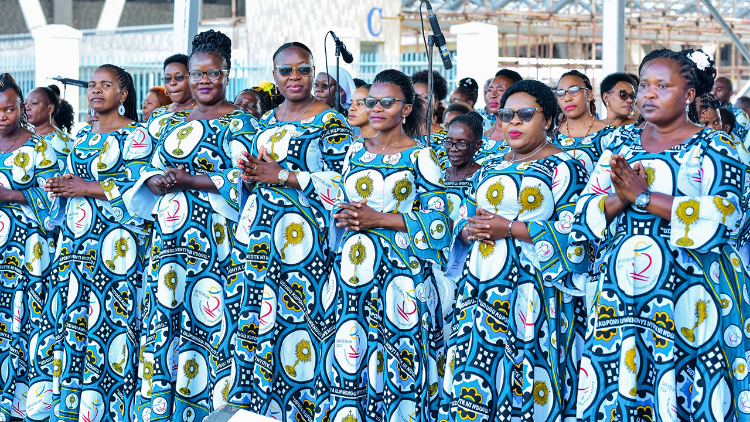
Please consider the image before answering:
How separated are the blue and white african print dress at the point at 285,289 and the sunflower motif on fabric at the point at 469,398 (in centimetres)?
101

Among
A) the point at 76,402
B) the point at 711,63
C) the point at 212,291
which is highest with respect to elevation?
the point at 711,63

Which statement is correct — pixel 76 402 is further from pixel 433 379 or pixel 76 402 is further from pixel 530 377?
pixel 530 377

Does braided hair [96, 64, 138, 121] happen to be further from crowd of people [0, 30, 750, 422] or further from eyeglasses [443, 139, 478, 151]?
eyeglasses [443, 139, 478, 151]

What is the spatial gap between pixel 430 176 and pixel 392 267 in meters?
0.47

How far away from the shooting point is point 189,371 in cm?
505

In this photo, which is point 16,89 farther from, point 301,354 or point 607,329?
point 607,329

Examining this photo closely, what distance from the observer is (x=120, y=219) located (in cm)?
539

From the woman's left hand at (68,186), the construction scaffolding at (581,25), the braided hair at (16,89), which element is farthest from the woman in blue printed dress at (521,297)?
the construction scaffolding at (581,25)

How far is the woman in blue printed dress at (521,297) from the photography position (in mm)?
4023

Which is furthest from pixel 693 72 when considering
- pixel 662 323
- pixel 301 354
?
pixel 301 354

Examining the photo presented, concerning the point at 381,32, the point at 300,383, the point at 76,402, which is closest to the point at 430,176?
the point at 300,383

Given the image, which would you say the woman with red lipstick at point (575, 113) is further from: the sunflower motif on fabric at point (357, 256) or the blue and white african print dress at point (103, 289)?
the blue and white african print dress at point (103, 289)

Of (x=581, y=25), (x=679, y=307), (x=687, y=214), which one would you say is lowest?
(x=679, y=307)

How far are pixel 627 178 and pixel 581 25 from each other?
21.8m
